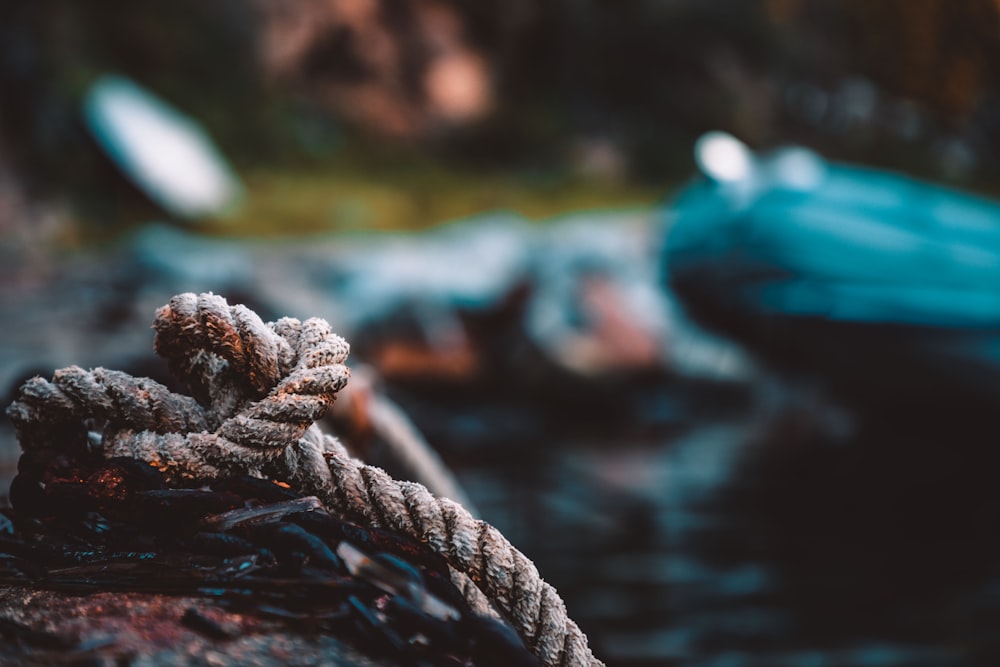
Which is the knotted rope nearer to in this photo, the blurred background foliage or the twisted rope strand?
the twisted rope strand

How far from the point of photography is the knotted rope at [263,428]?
3.44 ft

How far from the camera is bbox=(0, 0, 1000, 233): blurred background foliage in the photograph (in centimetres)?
1325

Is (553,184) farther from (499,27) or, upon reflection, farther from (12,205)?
(12,205)

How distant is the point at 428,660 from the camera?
940 millimetres

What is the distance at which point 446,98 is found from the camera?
19.5 meters

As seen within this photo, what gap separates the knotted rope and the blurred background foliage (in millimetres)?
9092

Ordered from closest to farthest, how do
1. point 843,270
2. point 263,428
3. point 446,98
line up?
point 263,428 < point 843,270 < point 446,98

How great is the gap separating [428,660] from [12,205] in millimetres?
13004

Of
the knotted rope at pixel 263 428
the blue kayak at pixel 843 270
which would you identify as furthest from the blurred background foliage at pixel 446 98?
the knotted rope at pixel 263 428

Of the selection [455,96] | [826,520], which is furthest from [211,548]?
[455,96]

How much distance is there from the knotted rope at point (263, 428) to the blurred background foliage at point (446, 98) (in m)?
9.09

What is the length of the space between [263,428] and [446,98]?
62.6 ft

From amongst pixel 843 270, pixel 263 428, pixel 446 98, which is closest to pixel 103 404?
pixel 263 428

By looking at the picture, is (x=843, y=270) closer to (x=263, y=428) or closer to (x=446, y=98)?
(x=263, y=428)
